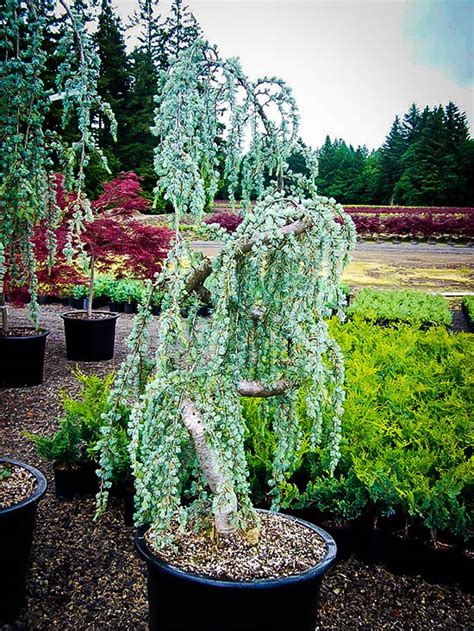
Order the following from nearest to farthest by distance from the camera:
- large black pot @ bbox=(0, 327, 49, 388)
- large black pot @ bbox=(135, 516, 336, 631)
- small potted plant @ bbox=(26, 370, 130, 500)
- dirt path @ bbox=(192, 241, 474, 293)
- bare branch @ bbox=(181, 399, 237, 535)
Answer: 1. large black pot @ bbox=(135, 516, 336, 631)
2. bare branch @ bbox=(181, 399, 237, 535)
3. small potted plant @ bbox=(26, 370, 130, 500)
4. large black pot @ bbox=(0, 327, 49, 388)
5. dirt path @ bbox=(192, 241, 474, 293)

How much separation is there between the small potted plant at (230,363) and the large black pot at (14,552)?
33cm

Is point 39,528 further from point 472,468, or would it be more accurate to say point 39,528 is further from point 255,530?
point 472,468

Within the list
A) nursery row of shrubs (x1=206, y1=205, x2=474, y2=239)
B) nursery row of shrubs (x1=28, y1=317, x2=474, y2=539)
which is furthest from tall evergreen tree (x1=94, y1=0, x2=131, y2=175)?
nursery row of shrubs (x1=28, y1=317, x2=474, y2=539)

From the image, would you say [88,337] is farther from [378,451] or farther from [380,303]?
[380,303]

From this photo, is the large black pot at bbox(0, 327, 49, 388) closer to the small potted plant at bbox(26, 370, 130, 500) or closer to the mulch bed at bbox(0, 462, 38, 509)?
the small potted plant at bbox(26, 370, 130, 500)

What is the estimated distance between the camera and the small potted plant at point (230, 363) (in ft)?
5.90

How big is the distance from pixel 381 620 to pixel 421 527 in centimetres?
54

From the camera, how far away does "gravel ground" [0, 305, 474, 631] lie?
2.30m

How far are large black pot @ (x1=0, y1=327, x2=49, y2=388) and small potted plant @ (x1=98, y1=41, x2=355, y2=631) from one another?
342cm

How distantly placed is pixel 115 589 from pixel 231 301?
140 cm

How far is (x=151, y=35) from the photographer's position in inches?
875

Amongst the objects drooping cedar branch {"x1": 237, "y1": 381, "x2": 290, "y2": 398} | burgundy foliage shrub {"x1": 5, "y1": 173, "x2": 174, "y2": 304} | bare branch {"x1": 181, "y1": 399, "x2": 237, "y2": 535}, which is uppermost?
burgundy foliage shrub {"x1": 5, "y1": 173, "x2": 174, "y2": 304}

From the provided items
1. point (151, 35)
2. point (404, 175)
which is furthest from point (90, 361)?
point (404, 175)

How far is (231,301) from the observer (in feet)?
6.59
